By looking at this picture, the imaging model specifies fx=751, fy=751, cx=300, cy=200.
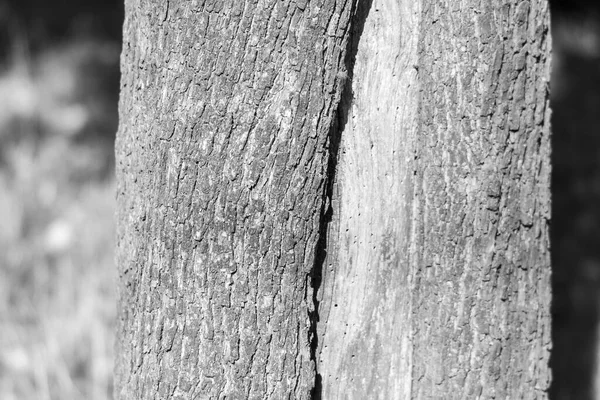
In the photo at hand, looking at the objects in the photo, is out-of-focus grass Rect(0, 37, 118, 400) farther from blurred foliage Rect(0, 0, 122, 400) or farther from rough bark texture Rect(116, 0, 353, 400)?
rough bark texture Rect(116, 0, 353, 400)

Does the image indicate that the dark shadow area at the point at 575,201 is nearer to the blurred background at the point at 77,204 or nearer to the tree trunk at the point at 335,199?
the blurred background at the point at 77,204

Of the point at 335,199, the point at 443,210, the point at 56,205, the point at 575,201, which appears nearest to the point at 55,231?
the point at 56,205

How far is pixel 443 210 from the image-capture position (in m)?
1.50

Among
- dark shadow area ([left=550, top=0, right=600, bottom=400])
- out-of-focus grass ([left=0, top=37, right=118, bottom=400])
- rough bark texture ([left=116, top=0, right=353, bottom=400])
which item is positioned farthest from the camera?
dark shadow area ([left=550, top=0, right=600, bottom=400])

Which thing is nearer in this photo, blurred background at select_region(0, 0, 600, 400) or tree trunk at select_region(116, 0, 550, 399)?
tree trunk at select_region(116, 0, 550, 399)

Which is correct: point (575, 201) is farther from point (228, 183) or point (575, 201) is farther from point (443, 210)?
point (228, 183)

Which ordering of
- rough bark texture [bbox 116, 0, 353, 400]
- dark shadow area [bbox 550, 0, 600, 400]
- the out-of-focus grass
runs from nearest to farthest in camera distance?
1. rough bark texture [bbox 116, 0, 353, 400]
2. the out-of-focus grass
3. dark shadow area [bbox 550, 0, 600, 400]

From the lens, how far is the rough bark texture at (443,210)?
1.47 meters

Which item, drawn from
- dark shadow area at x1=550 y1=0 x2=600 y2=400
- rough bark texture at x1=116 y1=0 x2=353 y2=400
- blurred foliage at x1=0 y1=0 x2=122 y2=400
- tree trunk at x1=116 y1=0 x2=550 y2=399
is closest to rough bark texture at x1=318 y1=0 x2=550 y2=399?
tree trunk at x1=116 y1=0 x2=550 y2=399

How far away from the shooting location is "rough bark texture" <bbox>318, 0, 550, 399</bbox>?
147 centimetres

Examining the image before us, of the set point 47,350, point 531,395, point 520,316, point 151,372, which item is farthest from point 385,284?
point 47,350

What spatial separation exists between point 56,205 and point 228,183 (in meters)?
2.23

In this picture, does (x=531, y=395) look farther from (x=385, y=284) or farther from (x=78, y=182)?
(x=78, y=182)

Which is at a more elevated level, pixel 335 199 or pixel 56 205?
pixel 335 199
